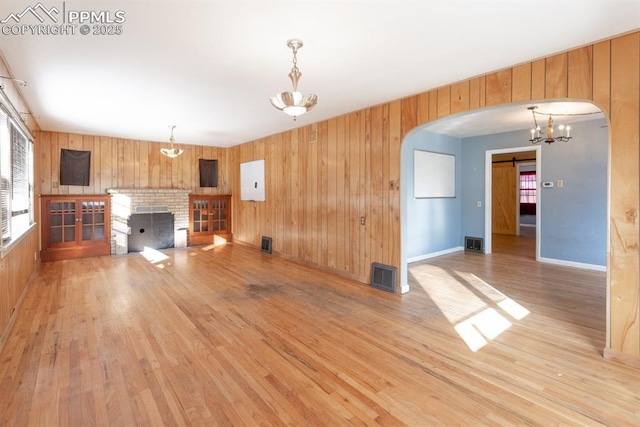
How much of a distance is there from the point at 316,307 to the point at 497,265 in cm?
396

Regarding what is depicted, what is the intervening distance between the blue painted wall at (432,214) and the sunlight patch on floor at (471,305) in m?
1.24

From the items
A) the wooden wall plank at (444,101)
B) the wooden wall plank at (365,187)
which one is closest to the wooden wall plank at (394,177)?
the wooden wall plank at (365,187)

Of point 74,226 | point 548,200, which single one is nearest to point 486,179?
point 548,200

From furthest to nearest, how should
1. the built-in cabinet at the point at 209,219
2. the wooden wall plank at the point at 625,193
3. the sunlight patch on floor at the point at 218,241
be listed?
the sunlight patch on floor at the point at 218,241
the built-in cabinet at the point at 209,219
the wooden wall plank at the point at 625,193

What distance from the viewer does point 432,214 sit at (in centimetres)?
682

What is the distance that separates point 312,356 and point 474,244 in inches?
228

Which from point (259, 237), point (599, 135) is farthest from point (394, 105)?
point (259, 237)

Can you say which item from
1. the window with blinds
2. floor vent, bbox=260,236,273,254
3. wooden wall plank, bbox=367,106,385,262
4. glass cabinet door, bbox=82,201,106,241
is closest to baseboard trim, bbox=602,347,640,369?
wooden wall plank, bbox=367,106,385,262

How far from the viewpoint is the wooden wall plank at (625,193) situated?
8.16ft

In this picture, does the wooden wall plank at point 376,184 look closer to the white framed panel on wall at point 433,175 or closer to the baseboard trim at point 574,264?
the white framed panel on wall at point 433,175

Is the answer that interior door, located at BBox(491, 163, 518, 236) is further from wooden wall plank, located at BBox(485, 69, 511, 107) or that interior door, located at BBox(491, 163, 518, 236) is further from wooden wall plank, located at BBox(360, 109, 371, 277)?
wooden wall plank, located at BBox(485, 69, 511, 107)

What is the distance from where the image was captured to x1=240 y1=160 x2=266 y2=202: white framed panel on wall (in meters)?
7.43

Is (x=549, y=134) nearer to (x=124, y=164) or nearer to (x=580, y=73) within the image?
(x=580, y=73)

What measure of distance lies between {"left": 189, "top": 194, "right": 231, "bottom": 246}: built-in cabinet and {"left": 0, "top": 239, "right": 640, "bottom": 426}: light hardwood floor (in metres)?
3.68
